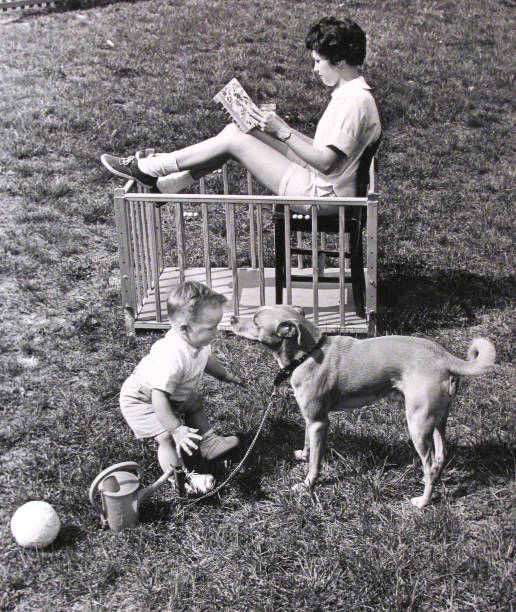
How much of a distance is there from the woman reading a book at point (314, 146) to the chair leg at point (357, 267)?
0.26 meters

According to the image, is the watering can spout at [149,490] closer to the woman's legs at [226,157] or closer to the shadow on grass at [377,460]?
the shadow on grass at [377,460]

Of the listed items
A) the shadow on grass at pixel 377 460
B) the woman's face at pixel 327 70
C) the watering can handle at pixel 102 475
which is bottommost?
the shadow on grass at pixel 377 460

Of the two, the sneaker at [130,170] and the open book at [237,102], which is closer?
the open book at [237,102]

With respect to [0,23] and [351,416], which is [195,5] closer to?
[0,23]

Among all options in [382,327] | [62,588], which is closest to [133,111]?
[382,327]

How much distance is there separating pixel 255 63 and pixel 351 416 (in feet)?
22.5

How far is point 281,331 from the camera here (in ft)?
12.3

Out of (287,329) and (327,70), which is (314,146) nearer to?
(327,70)

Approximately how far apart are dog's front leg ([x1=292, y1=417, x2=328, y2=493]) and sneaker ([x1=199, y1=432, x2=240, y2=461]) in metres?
0.39

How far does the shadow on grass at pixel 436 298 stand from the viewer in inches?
223

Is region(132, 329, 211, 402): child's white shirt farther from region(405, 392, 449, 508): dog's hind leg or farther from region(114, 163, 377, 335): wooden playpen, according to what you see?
region(114, 163, 377, 335): wooden playpen

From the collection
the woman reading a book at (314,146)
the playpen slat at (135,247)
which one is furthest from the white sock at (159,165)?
the playpen slat at (135,247)

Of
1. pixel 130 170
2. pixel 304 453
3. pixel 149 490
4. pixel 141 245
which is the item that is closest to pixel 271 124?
pixel 130 170

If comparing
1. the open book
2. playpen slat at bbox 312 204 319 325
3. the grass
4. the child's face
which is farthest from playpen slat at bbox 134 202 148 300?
the child's face
